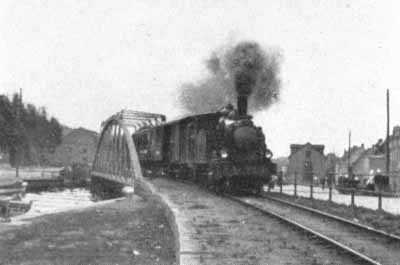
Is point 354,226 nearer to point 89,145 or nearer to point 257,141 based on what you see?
point 257,141

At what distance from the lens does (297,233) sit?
10805mm


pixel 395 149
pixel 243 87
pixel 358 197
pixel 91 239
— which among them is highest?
pixel 243 87

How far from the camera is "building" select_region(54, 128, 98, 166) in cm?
9538

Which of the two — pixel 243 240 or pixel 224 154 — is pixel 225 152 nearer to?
pixel 224 154

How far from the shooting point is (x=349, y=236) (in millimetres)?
10672

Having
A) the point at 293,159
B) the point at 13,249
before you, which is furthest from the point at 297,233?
the point at 293,159

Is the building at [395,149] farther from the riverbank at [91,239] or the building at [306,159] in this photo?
the riverbank at [91,239]

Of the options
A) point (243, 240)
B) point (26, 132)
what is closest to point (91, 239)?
point (243, 240)

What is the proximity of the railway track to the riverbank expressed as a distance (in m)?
2.70

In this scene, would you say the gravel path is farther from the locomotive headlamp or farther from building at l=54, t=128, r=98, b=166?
building at l=54, t=128, r=98, b=166

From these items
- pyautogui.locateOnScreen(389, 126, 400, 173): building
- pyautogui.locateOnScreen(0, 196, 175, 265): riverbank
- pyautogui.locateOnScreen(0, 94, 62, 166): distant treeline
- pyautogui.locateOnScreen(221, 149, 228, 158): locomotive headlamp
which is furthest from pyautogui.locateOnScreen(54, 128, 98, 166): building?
pyautogui.locateOnScreen(0, 196, 175, 265): riverbank

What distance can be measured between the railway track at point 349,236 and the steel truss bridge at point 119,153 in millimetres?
11437

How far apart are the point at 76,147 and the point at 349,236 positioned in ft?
291

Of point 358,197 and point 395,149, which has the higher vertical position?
point 395,149
